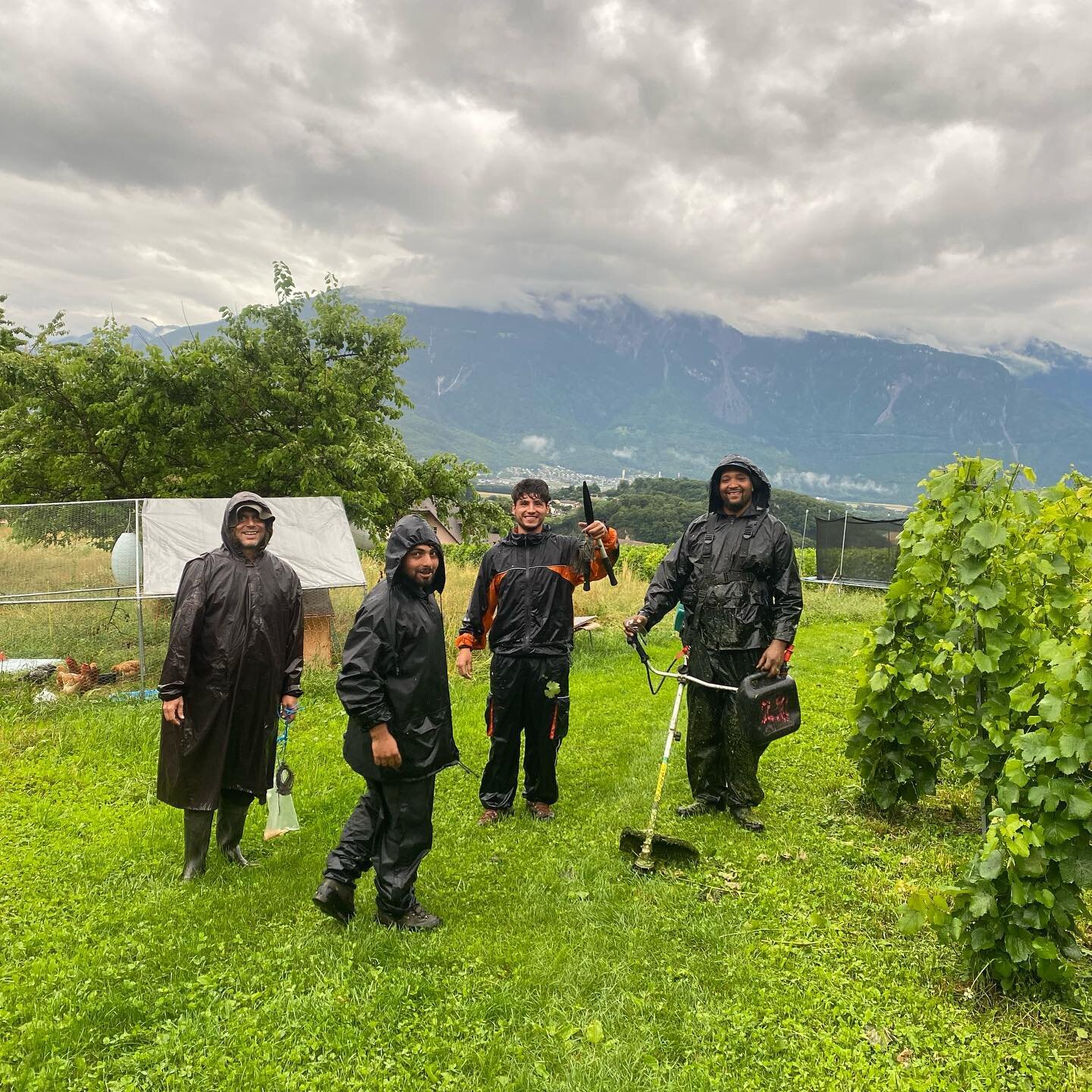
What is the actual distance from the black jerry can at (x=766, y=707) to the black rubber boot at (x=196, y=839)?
3.12 m

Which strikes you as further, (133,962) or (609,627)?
(609,627)

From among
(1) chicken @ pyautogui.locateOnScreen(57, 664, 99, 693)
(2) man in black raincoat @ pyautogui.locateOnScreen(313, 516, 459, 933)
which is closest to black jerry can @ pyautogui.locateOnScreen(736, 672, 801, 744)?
(2) man in black raincoat @ pyautogui.locateOnScreen(313, 516, 459, 933)

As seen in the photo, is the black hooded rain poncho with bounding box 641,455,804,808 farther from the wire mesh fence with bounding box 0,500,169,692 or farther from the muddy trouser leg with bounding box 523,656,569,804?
the wire mesh fence with bounding box 0,500,169,692

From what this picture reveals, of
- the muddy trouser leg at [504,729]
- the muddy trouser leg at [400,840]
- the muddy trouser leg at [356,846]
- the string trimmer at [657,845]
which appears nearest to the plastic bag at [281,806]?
the muddy trouser leg at [356,846]

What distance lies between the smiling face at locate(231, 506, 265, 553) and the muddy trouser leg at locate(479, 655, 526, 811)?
1710 mm

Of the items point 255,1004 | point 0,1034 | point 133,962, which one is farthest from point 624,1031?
point 0,1034

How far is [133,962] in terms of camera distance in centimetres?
304

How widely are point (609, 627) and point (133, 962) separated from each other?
960cm

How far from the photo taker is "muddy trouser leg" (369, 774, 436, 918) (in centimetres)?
326

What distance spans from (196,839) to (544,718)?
217 centimetres

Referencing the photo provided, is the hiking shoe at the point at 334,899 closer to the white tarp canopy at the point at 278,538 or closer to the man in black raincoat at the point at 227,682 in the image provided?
the man in black raincoat at the point at 227,682

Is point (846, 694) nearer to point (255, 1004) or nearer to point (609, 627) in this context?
point (609, 627)

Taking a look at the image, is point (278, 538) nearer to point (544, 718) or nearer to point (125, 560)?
point (125, 560)

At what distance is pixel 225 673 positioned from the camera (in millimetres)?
3803
